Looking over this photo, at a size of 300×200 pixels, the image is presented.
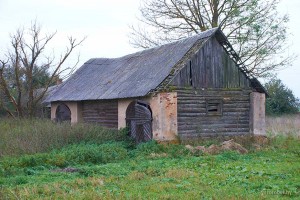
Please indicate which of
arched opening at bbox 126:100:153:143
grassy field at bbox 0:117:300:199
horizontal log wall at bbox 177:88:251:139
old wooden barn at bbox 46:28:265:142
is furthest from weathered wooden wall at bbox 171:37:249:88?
grassy field at bbox 0:117:300:199

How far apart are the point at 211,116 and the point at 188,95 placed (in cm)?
162

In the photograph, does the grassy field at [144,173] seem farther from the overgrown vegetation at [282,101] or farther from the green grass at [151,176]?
the overgrown vegetation at [282,101]

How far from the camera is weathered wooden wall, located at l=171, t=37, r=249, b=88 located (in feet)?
60.0

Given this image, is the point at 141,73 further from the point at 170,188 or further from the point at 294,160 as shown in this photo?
the point at 170,188

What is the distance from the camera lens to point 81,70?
2906 cm

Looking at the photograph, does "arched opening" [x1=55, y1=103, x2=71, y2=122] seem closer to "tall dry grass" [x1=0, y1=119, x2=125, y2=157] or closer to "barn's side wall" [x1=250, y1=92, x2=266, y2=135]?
"tall dry grass" [x1=0, y1=119, x2=125, y2=157]

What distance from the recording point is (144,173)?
10938 mm

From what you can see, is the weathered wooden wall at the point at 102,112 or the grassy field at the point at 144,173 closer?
the grassy field at the point at 144,173

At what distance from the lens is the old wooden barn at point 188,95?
1764cm

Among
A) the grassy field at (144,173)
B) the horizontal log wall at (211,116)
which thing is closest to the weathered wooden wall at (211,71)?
the horizontal log wall at (211,116)

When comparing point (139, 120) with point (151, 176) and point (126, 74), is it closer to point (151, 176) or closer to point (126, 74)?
point (126, 74)

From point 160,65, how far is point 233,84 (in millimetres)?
3555

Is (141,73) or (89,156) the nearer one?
(89,156)

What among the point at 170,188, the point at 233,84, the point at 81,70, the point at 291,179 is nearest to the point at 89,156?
the point at 170,188
